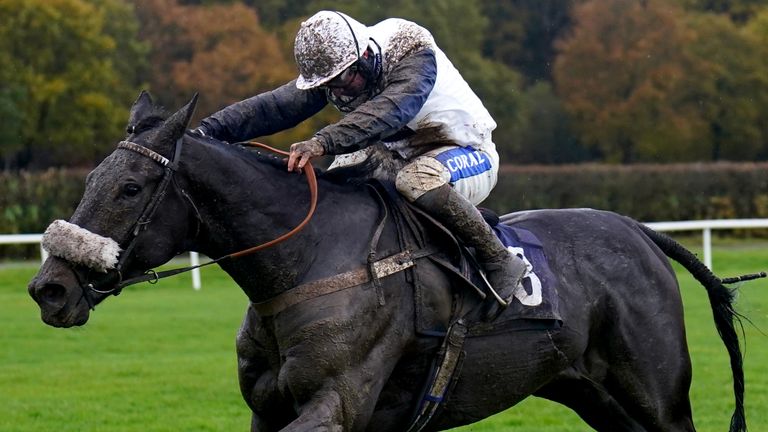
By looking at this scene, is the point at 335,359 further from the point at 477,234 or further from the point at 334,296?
the point at 477,234

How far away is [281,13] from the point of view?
4278cm

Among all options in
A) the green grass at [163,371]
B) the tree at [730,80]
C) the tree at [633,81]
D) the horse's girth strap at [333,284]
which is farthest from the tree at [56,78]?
the horse's girth strap at [333,284]

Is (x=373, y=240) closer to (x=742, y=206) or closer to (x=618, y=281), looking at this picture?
(x=618, y=281)

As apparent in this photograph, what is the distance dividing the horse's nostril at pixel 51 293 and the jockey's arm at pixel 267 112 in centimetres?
124

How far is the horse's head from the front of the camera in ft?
14.9

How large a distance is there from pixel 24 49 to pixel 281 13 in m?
10.6

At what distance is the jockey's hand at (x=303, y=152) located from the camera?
4.98 m

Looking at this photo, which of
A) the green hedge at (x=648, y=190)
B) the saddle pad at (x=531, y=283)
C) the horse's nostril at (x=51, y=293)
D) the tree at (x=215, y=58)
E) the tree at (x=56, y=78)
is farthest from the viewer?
the tree at (x=215, y=58)

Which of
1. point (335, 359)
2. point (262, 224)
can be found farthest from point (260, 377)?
point (262, 224)

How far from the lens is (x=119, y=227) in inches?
182

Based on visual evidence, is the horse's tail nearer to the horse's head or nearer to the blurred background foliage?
the horse's head

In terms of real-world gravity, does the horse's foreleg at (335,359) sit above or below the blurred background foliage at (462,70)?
above

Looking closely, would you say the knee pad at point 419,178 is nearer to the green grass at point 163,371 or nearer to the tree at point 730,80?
the green grass at point 163,371

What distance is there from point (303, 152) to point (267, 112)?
0.75 m
